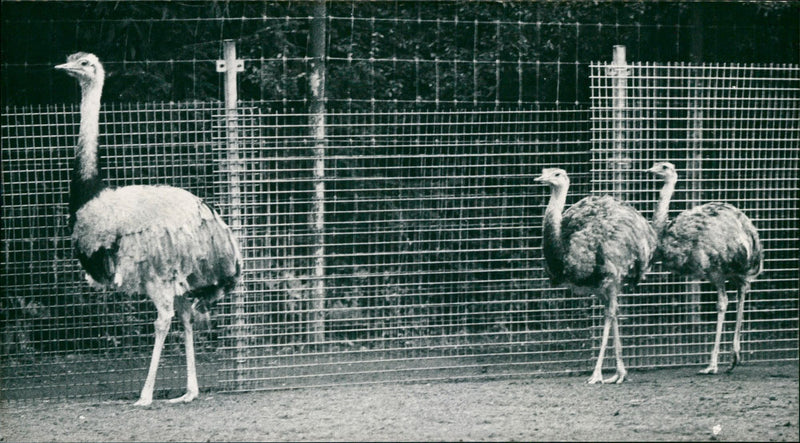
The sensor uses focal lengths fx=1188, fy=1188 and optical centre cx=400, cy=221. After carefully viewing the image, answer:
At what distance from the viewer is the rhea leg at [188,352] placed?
7770 mm

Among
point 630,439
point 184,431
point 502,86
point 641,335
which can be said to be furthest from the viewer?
point 502,86

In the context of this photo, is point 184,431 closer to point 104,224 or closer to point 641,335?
point 104,224

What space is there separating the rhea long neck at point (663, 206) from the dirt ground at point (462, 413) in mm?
1080

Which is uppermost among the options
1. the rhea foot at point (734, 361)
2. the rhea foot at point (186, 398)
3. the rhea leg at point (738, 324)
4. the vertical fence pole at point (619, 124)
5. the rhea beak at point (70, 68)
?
the rhea beak at point (70, 68)

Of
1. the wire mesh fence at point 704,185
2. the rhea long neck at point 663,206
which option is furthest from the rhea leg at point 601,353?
the rhea long neck at point 663,206

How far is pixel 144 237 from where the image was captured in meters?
7.54

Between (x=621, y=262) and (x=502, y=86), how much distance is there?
286cm

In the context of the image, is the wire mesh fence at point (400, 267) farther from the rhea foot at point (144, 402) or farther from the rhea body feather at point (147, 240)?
the rhea foot at point (144, 402)

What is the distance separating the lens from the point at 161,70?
32.8 ft

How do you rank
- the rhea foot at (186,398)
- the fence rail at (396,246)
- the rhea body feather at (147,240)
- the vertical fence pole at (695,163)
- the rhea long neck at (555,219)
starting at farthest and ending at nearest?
the vertical fence pole at (695,163)
the rhea long neck at (555,219)
the fence rail at (396,246)
the rhea foot at (186,398)
the rhea body feather at (147,240)

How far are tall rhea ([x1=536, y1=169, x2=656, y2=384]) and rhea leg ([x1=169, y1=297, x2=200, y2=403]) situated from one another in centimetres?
252

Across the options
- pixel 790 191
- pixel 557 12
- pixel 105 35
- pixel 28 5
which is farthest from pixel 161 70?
pixel 790 191

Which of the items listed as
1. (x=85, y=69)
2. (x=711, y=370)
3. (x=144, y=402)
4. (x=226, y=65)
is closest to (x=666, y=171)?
(x=711, y=370)

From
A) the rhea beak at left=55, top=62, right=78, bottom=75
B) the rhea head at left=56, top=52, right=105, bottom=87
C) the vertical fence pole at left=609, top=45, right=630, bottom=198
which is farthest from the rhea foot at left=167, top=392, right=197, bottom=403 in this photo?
the vertical fence pole at left=609, top=45, right=630, bottom=198
